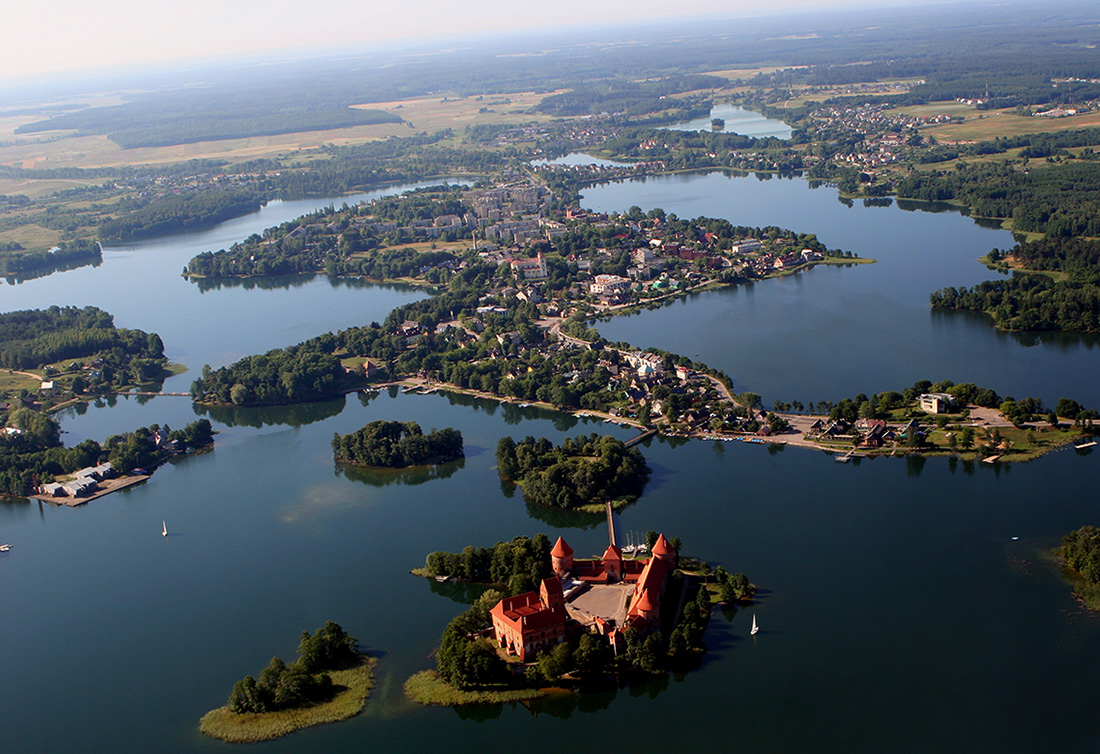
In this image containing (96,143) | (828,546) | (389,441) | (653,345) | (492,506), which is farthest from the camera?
(96,143)

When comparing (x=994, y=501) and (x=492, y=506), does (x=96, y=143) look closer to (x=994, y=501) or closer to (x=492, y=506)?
(x=492, y=506)

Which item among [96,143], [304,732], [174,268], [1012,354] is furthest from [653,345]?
[96,143]

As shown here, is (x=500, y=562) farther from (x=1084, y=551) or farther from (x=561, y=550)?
(x=1084, y=551)

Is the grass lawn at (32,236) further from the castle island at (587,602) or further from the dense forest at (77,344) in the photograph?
the castle island at (587,602)

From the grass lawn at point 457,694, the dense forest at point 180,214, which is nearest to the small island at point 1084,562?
the grass lawn at point 457,694

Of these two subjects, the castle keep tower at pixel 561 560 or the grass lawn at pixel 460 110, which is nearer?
the castle keep tower at pixel 561 560
